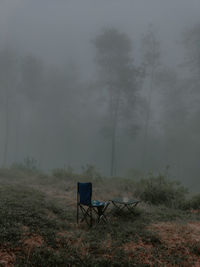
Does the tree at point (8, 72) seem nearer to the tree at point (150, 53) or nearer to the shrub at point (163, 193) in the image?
the tree at point (150, 53)

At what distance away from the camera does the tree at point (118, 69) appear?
20.6m

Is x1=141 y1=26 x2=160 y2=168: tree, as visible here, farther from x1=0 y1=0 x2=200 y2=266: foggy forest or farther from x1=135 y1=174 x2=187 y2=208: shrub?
x1=135 y1=174 x2=187 y2=208: shrub

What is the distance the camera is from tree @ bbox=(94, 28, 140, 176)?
20.6m

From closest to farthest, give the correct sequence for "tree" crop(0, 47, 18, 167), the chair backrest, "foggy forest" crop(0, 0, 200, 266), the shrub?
the chair backrest, the shrub, "foggy forest" crop(0, 0, 200, 266), "tree" crop(0, 47, 18, 167)

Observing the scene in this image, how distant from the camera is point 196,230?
5.32 meters

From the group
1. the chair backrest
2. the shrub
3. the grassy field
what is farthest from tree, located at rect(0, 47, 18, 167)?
the chair backrest

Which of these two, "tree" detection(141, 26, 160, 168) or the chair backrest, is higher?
"tree" detection(141, 26, 160, 168)

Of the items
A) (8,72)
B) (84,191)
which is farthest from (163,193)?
(8,72)

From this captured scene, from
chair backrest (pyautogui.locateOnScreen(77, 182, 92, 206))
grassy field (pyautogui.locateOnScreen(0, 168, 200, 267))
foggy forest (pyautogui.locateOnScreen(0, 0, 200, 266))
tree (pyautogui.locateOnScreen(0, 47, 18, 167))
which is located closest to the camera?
grassy field (pyautogui.locateOnScreen(0, 168, 200, 267))

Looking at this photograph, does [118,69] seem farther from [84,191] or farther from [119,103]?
[84,191]

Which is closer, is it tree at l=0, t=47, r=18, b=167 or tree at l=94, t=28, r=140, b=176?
tree at l=94, t=28, r=140, b=176

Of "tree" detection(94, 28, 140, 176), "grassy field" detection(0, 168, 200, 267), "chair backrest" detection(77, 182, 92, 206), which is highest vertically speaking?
"tree" detection(94, 28, 140, 176)

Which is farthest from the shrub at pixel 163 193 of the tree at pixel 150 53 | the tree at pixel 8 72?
the tree at pixel 8 72

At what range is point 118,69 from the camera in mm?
20969
